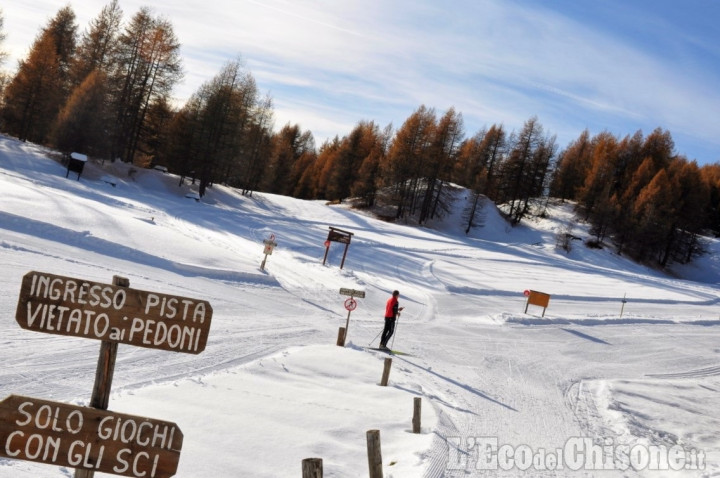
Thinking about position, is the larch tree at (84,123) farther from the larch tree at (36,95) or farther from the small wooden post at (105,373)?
the small wooden post at (105,373)

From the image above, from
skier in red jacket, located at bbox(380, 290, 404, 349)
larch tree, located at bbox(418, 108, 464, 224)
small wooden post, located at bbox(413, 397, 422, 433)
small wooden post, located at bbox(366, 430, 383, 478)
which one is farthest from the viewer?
larch tree, located at bbox(418, 108, 464, 224)

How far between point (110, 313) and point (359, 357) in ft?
39.0

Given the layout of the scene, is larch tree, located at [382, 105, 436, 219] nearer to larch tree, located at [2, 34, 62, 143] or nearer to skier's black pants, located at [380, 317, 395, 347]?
larch tree, located at [2, 34, 62, 143]

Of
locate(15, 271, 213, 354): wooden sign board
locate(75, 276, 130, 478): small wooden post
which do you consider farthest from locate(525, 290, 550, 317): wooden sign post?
locate(75, 276, 130, 478): small wooden post

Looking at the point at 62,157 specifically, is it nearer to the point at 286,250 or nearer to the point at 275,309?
the point at 286,250

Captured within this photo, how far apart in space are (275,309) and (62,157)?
110ft

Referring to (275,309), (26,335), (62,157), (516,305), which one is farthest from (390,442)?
(62,157)

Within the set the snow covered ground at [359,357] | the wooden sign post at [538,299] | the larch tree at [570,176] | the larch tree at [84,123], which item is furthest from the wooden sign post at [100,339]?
the larch tree at [570,176]

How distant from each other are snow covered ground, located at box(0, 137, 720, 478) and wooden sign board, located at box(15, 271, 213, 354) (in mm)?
3407

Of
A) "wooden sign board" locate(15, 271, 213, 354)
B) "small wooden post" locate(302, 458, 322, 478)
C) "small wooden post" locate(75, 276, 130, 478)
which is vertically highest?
"wooden sign board" locate(15, 271, 213, 354)

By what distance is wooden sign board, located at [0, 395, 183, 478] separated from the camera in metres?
3.61

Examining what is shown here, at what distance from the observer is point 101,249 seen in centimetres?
2052

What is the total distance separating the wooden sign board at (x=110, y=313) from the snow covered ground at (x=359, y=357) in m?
3.41

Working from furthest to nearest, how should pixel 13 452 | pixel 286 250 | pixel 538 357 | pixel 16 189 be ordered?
pixel 286 250
pixel 16 189
pixel 538 357
pixel 13 452
